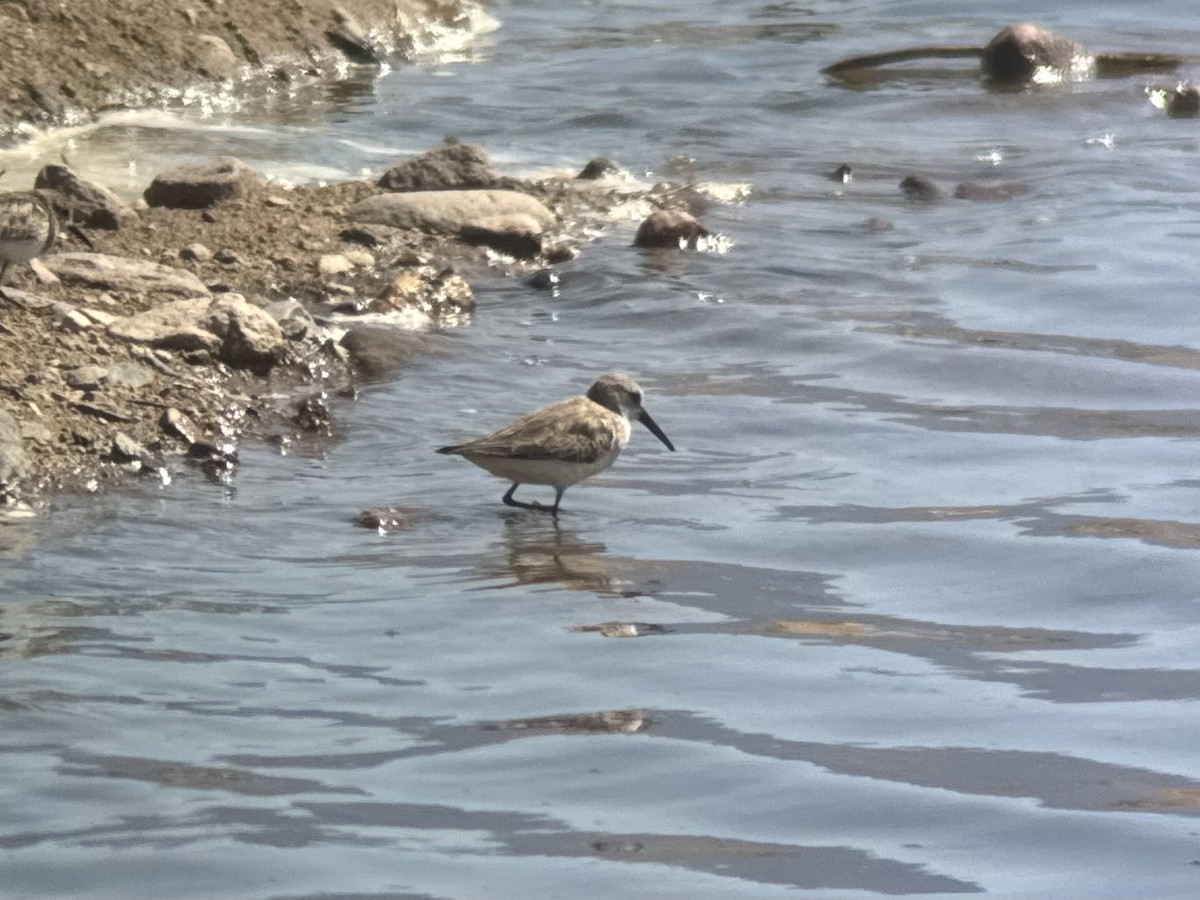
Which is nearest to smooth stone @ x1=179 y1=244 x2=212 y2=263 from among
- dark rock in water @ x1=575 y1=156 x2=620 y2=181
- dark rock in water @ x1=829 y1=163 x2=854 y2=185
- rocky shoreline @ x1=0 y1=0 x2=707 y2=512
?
rocky shoreline @ x1=0 y1=0 x2=707 y2=512

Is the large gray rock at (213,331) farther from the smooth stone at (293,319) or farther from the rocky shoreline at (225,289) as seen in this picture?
the smooth stone at (293,319)

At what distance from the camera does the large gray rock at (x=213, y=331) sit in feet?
35.8

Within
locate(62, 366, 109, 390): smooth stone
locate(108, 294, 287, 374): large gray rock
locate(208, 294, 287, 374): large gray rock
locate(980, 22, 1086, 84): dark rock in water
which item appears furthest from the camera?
locate(980, 22, 1086, 84): dark rock in water

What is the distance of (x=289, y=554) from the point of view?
8.77 meters

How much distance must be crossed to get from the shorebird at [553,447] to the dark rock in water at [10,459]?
1744 millimetres

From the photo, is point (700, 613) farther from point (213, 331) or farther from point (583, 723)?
point (213, 331)

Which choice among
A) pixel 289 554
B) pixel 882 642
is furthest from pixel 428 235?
pixel 882 642

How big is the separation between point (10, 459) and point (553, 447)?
2257mm

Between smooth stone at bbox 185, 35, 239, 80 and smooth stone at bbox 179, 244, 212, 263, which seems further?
smooth stone at bbox 185, 35, 239, 80

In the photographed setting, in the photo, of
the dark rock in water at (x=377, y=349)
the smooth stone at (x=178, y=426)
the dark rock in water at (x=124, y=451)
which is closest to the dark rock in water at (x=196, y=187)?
the dark rock in water at (x=377, y=349)

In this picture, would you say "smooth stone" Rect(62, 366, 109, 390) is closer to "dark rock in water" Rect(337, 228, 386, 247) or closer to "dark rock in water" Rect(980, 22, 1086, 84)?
"dark rock in water" Rect(337, 228, 386, 247)

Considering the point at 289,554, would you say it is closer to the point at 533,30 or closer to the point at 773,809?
the point at 773,809

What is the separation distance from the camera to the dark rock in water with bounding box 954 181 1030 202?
16.9 m

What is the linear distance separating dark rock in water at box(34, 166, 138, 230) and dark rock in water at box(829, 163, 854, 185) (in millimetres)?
6129
